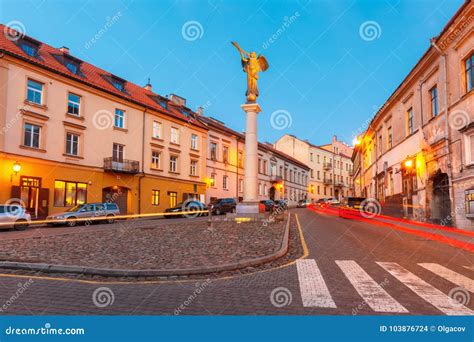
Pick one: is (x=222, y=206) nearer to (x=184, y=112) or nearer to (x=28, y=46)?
(x=184, y=112)

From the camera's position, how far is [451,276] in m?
7.49

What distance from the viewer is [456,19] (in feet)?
57.2

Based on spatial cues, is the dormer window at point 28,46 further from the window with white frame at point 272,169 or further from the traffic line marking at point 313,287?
the window with white frame at point 272,169

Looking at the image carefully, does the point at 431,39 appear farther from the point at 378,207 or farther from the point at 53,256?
the point at 53,256

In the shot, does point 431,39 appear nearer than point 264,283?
No

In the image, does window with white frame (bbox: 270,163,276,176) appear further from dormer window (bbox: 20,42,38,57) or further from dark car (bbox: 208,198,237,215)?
dormer window (bbox: 20,42,38,57)

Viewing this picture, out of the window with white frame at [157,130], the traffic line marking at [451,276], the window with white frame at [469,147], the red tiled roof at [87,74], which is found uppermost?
the red tiled roof at [87,74]

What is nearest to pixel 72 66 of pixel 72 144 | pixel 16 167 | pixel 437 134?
pixel 72 144

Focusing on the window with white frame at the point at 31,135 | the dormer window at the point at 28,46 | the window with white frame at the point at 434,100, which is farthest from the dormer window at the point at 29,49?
the window with white frame at the point at 434,100

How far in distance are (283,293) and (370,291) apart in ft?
5.08

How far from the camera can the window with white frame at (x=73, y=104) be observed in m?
27.5

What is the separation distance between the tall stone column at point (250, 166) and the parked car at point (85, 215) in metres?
10.4

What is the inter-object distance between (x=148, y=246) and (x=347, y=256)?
6291 millimetres

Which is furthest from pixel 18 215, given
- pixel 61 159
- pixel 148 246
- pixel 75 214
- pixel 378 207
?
pixel 378 207
